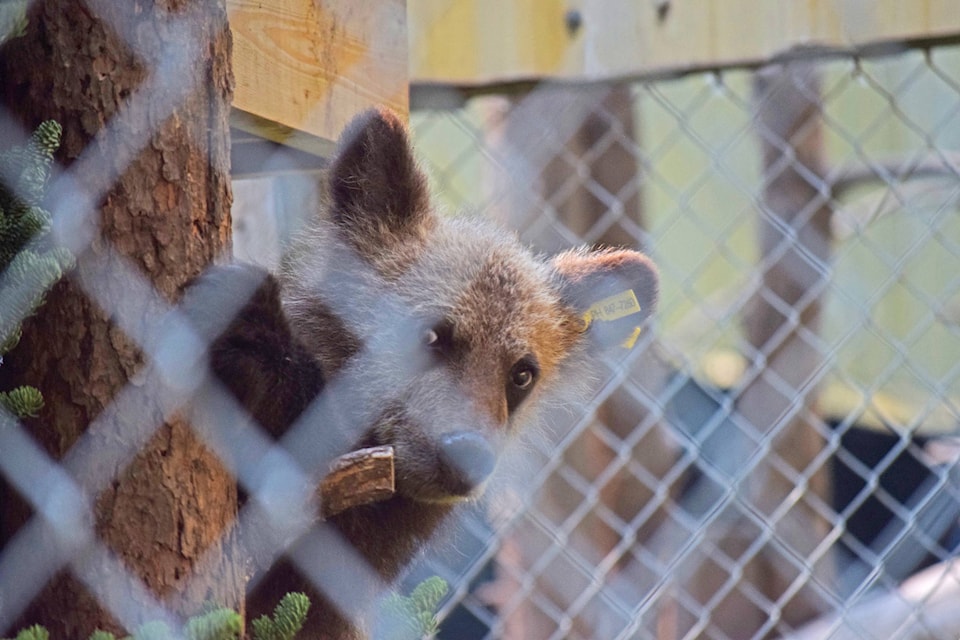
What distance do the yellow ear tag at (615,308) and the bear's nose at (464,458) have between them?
0.71m

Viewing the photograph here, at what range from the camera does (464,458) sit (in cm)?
220

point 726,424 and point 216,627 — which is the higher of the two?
point 726,424

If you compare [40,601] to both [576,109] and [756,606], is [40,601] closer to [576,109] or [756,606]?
[576,109]

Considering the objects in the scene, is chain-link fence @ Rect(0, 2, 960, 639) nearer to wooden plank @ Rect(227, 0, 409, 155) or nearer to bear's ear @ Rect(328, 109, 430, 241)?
wooden plank @ Rect(227, 0, 409, 155)

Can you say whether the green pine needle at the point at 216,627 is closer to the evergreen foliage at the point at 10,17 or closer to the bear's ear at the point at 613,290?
the evergreen foliage at the point at 10,17

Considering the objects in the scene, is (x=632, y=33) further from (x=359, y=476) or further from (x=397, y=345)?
(x=359, y=476)

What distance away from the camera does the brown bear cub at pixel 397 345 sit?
2.02 m

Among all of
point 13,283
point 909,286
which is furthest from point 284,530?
point 909,286

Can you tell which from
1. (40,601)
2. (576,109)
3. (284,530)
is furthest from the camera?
(576,109)

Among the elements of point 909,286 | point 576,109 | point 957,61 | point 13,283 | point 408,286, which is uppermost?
point 957,61

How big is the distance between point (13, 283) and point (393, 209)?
131 centimetres

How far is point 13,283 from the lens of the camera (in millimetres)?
1291

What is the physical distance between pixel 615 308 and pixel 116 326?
1.58 meters

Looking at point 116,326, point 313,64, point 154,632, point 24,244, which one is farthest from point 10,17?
point 313,64
